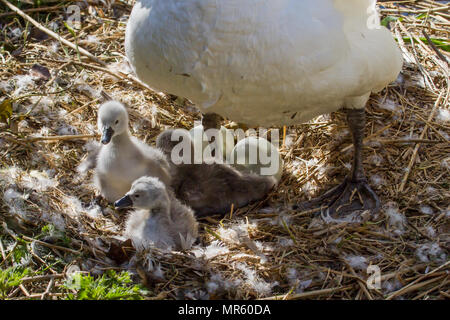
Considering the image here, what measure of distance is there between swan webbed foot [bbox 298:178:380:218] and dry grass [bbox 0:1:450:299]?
0.29 feet

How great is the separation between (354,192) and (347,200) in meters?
0.07

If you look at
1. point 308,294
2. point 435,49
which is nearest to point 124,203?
point 308,294

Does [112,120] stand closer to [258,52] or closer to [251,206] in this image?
[251,206]

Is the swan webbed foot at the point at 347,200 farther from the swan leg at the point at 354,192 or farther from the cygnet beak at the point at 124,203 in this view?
the cygnet beak at the point at 124,203

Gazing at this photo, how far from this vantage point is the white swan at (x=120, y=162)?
3.39 metres

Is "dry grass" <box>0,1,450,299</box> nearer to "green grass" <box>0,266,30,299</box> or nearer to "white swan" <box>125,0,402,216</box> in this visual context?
"green grass" <box>0,266,30,299</box>

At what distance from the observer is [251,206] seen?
141 inches

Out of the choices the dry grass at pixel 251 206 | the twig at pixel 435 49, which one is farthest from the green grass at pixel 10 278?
the twig at pixel 435 49

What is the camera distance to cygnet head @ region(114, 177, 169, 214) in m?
3.07

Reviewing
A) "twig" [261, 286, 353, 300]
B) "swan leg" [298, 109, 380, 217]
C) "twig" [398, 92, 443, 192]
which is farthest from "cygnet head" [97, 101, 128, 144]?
"twig" [398, 92, 443, 192]

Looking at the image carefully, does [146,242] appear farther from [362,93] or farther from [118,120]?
[362,93]

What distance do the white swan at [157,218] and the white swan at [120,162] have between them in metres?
0.24

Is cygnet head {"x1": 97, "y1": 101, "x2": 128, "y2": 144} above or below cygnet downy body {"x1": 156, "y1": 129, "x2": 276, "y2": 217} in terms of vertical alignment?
above

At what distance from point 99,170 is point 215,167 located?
69 cm
